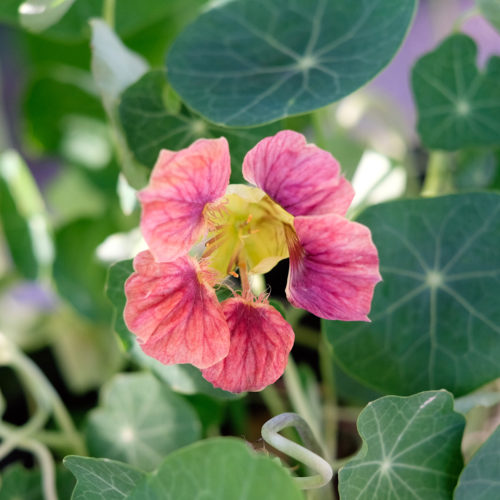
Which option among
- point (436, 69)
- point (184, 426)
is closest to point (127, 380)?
point (184, 426)

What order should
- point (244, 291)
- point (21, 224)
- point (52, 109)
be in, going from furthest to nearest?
point (52, 109) → point (21, 224) → point (244, 291)

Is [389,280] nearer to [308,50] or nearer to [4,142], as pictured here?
[308,50]

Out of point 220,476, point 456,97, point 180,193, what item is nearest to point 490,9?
point 456,97

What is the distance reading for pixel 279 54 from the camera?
65cm

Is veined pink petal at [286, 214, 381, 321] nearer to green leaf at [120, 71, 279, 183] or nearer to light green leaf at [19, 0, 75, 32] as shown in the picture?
green leaf at [120, 71, 279, 183]

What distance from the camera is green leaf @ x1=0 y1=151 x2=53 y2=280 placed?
83cm

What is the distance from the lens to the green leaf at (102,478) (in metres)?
0.46

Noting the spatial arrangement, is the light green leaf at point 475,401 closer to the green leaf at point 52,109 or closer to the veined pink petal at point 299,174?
the veined pink petal at point 299,174

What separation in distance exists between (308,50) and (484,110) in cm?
22

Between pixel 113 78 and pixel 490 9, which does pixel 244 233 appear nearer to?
pixel 113 78

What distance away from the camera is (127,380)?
0.68 meters

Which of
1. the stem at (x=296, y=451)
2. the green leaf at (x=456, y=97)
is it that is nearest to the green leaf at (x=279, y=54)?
the green leaf at (x=456, y=97)

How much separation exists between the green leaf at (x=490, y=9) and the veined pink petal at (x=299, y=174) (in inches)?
12.3

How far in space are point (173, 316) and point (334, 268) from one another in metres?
0.12
